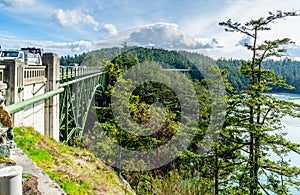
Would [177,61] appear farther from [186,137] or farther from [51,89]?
[51,89]

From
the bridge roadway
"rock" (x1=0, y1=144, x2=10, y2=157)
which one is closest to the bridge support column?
the bridge roadway

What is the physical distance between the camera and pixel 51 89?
26.0 ft

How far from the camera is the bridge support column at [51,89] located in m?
7.89

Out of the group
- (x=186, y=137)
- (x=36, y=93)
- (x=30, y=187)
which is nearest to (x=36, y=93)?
(x=36, y=93)

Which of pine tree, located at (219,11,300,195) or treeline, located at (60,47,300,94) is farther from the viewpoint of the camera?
treeline, located at (60,47,300,94)

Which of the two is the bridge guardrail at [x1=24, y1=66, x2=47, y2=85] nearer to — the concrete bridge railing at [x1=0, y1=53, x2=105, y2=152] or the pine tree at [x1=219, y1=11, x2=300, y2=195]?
the concrete bridge railing at [x1=0, y1=53, x2=105, y2=152]

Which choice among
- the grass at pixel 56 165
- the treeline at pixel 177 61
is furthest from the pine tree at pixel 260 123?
the treeline at pixel 177 61

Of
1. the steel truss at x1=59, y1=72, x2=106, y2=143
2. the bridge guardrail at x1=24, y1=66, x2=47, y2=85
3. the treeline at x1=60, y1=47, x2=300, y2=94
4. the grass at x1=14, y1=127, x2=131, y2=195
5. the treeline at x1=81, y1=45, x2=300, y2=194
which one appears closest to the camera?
the grass at x1=14, y1=127, x2=131, y2=195

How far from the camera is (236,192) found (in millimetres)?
8242

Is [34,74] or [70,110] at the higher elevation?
[34,74]

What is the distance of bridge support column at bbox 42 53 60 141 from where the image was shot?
7.89 metres

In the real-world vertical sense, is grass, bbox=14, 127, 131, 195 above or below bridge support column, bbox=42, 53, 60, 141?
below

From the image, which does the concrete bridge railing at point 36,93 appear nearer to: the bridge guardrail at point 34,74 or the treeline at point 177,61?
the bridge guardrail at point 34,74

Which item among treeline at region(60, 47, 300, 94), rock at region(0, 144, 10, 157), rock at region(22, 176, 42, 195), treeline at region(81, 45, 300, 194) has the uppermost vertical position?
treeline at region(60, 47, 300, 94)
